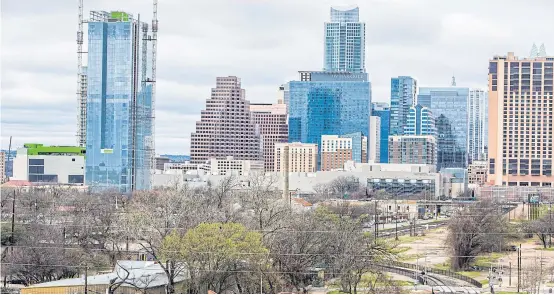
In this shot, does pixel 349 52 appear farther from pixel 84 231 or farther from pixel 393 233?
pixel 84 231

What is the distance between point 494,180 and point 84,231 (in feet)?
82.5

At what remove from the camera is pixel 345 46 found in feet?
220

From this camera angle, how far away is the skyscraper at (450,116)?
60.2 metres

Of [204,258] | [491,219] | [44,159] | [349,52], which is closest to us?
[204,258]

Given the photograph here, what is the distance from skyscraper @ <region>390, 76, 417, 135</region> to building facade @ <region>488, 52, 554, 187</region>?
1042 inches

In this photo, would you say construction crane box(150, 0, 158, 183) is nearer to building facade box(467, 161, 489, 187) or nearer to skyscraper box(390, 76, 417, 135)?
building facade box(467, 161, 489, 187)

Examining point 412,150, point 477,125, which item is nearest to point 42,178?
point 412,150

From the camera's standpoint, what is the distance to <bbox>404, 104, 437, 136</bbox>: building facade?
→ 60.7 metres

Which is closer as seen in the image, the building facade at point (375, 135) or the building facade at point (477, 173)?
the building facade at point (477, 173)

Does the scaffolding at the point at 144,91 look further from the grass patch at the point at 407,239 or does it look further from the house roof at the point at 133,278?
the house roof at the point at 133,278

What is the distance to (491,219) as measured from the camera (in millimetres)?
14844

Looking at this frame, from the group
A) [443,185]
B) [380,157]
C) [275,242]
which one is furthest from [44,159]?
[380,157]

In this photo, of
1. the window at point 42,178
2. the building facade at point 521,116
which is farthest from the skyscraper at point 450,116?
the window at point 42,178

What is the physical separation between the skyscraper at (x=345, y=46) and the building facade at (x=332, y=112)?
8338mm
